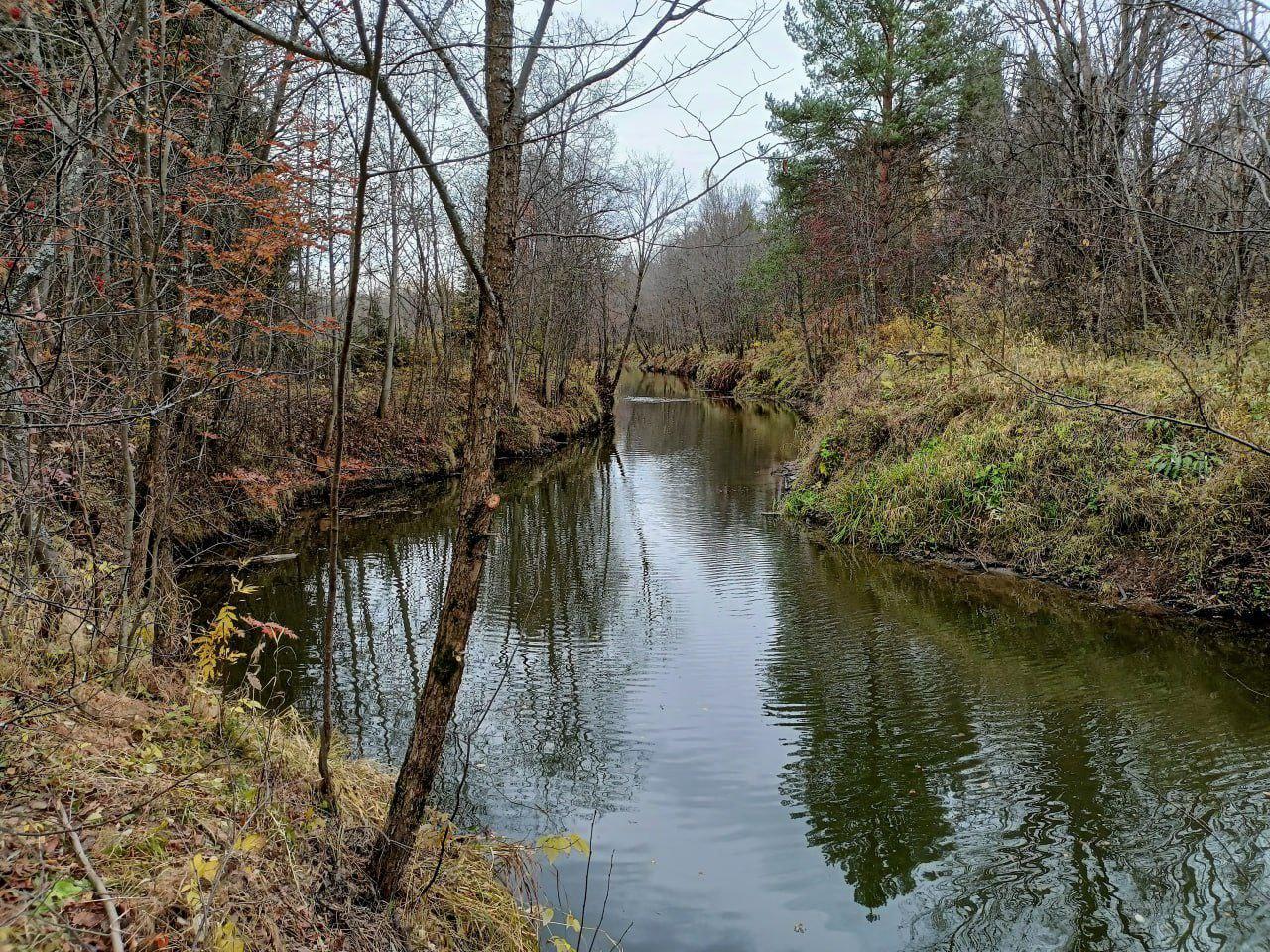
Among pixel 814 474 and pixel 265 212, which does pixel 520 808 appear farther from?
pixel 814 474

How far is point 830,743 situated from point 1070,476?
5747 mm

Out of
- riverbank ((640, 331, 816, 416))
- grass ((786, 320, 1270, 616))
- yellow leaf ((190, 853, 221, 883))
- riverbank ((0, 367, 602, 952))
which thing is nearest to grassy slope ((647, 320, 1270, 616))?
grass ((786, 320, 1270, 616))

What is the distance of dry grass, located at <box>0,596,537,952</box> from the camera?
240cm

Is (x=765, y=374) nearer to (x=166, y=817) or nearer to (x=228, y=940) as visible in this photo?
(x=166, y=817)

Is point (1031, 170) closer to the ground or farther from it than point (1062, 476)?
farther from it

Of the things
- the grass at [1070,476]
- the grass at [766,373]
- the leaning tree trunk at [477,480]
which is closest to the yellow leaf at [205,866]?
the leaning tree trunk at [477,480]

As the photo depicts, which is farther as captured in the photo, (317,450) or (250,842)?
(317,450)

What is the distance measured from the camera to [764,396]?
113 feet

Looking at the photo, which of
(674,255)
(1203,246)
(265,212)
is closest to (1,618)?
(265,212)

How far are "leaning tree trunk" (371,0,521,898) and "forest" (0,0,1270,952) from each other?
0.07 ft

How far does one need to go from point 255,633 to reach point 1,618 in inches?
177

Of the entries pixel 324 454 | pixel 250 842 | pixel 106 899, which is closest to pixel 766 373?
pixel 324 454

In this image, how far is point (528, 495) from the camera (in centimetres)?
1566

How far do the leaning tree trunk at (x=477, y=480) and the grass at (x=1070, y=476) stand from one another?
20.4 ft
